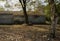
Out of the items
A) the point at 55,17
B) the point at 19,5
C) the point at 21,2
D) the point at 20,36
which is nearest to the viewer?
the point at 55,17

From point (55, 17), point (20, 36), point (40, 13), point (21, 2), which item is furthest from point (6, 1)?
point (55, 17)

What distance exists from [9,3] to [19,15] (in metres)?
1.38

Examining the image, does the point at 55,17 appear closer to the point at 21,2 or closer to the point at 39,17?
the point at 21,2

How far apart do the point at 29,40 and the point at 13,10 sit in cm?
590

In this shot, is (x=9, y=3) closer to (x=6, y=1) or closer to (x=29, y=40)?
(x=6, y=1)

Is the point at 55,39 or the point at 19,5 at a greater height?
the point at 19,5

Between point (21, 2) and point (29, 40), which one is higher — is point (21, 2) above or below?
above

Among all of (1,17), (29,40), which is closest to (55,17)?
(29,40)

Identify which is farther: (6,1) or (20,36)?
(6,1)

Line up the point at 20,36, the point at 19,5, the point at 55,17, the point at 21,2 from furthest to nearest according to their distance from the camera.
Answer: the point at 19,5, the point at 21,2, the point at 20,36, the point at 55,17

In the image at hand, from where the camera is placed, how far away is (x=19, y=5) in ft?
47.6

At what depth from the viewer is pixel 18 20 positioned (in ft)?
49.3

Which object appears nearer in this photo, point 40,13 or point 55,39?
point 55,39

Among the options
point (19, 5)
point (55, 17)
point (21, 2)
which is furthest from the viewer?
point (19, 5)
